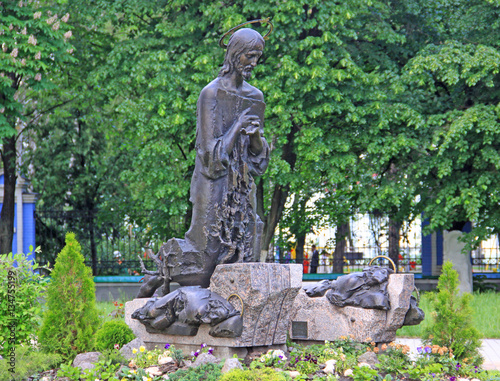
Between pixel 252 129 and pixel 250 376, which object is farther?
pixel 252 129

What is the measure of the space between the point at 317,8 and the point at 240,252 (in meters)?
9.50

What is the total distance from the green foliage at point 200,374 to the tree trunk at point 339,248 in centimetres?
1426

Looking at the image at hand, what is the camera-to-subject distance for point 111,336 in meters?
7.17

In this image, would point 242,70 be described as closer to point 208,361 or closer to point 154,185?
point 208,361

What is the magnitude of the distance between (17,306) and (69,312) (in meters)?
0.57

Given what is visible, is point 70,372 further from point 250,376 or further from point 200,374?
point 250,376

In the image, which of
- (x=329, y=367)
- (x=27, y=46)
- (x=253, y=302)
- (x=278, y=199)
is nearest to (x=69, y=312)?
(x=253, y=302)

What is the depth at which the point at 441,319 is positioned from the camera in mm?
7211

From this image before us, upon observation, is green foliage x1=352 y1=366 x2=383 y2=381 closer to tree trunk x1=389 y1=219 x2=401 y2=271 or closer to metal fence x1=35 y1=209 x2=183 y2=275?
metal fence x1=35 y1=209 x2=183 y2=275

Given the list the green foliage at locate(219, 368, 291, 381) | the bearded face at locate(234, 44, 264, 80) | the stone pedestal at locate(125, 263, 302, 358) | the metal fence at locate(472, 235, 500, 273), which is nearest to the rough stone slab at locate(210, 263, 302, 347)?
the stone pedestal at locate(125, 263, 302, 358)

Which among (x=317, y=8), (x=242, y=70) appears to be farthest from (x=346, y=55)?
(x=242, y=70)

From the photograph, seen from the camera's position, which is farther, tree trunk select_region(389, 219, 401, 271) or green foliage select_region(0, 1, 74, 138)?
tree trunk select_region(389, 219, 401, 271)

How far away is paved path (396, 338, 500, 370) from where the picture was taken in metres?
8.48

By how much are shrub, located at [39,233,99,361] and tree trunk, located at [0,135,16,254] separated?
36.8ft
